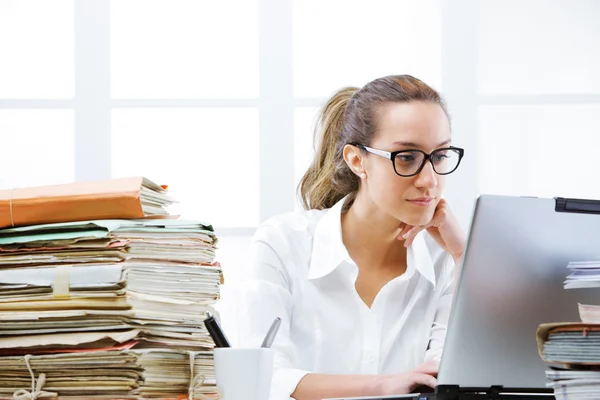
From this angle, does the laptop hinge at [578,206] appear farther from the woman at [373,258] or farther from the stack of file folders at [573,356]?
the woman at [373,258]

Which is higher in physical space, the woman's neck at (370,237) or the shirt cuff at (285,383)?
the woman's neck at (370,237)

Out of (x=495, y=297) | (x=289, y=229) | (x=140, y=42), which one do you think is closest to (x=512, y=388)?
(x=495, y=297)

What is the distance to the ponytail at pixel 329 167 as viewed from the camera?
2.29 m

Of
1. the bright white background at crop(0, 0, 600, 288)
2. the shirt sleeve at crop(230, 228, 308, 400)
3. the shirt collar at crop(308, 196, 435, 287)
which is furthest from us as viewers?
the bright white background at crop(0, 0, 600, 288)

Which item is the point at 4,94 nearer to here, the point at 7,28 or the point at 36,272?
the point at 7,28

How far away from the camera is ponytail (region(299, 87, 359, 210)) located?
7.53 ft

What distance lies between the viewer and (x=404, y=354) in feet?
6.73

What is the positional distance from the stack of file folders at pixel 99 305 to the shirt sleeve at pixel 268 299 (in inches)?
32.6

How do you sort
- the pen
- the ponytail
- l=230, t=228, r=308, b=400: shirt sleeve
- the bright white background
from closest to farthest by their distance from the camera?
the pen
l=230, t=228, r=308, b=400: shirt sleeve
the ponytail
the bright white background

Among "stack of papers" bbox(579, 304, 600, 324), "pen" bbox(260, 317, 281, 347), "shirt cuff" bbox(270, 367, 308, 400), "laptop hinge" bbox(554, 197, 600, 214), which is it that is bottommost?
"shirt cuff" bbox(270, 367, 308, 400)

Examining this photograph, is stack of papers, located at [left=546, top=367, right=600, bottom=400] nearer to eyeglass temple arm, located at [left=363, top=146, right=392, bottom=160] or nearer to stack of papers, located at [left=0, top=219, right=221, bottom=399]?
stack of papers, located at [left=0, top=219, right=221, bottom=399]

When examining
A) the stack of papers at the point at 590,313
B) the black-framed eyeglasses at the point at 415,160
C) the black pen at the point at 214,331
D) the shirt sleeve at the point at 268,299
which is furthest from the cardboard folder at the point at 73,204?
the black-framed eyeglasses at the point at 415,160

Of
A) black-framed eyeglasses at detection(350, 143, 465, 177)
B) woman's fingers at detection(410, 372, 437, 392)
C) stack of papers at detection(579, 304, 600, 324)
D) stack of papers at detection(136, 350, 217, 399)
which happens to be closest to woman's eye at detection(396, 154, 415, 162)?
black-framed eyeglasses at detection(350, 143, 465, 177)

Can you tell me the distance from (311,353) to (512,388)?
90 centimetres
